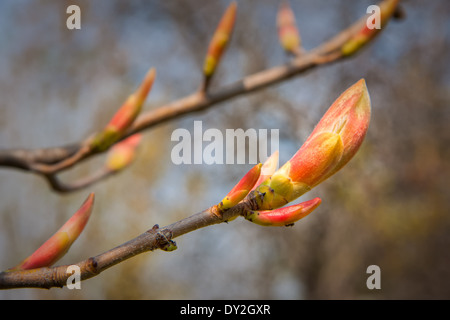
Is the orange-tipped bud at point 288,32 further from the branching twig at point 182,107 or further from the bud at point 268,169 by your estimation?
the bud at point 268,169

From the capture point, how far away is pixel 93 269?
0.34 m

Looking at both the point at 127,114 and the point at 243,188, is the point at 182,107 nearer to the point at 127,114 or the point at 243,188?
the point at 127,114

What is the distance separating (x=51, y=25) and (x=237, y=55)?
1.48 m

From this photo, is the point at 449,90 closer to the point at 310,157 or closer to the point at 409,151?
the point at 409,151

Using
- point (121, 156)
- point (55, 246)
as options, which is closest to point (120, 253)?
point (55, 246)

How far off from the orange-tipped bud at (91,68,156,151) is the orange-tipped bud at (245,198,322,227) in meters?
0.33

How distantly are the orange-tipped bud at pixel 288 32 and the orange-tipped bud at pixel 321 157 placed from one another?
22.3 inches

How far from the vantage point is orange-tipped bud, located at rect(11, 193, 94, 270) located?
380 millimetres

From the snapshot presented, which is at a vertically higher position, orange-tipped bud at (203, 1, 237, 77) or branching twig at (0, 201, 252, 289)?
orange-tipped bud at (203, 1, 237, 77)

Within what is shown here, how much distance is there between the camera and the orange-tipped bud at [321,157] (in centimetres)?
37

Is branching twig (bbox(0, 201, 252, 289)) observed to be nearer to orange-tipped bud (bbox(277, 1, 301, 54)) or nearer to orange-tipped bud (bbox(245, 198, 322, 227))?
orange-tipped bud (bbox(245, 198, 322, 227))

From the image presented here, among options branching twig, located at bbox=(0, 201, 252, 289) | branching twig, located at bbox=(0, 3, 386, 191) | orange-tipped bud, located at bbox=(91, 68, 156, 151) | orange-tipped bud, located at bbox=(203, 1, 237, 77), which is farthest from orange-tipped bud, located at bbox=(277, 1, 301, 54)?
branching twig, located at bbox=(0, 201, 252, 289)

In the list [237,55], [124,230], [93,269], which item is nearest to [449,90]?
[237,55]

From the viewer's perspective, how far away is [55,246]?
38 cm
